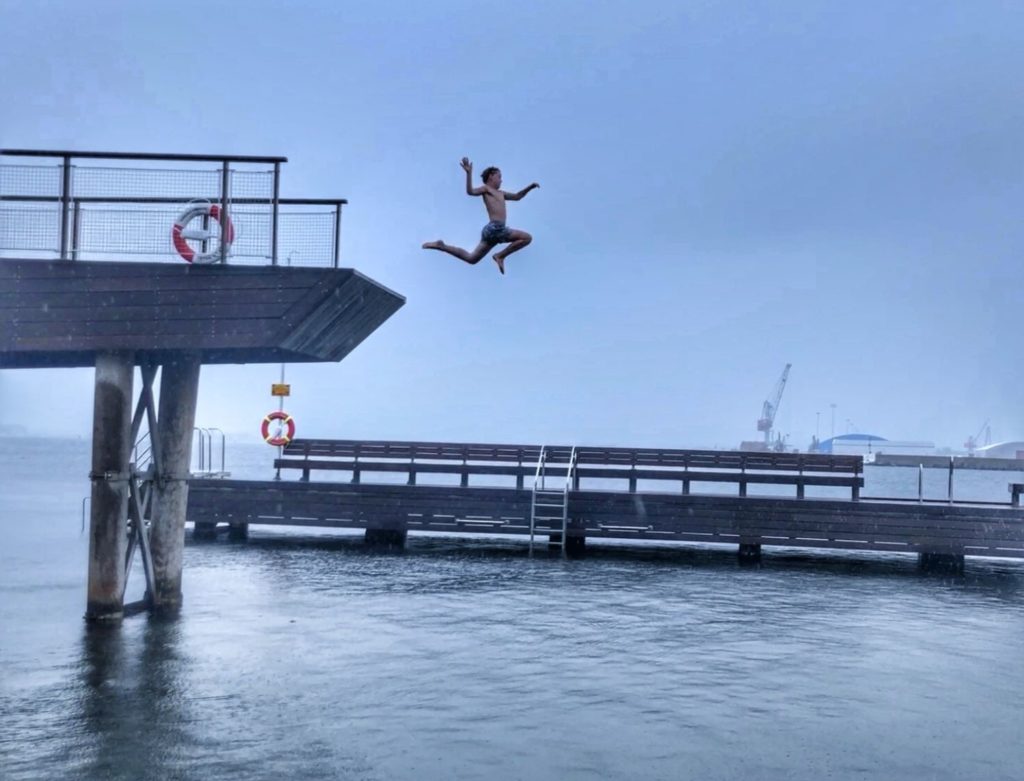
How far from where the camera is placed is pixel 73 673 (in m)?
11.1

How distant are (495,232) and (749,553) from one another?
46.8ft

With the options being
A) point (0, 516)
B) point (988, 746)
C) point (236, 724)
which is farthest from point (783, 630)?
point (0, 516)

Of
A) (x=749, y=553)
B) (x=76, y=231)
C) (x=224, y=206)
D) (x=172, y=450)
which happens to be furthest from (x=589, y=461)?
(x=76, y=231)

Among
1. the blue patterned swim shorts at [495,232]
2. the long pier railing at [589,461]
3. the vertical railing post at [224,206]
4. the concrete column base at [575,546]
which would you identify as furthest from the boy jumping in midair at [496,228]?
the long pier railing at [589,461]

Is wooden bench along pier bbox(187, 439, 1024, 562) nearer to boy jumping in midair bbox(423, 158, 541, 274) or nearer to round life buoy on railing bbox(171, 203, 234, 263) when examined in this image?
round life buoy on railing bbox(171, 203, 234, 263)

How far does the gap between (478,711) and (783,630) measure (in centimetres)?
564

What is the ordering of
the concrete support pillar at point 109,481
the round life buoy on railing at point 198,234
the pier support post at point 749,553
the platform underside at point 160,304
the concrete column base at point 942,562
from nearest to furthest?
the platform underside at point 160,304, the round life buoy on railing at point 198,234, the concrete support pillar at point 109,481, the concrete column base at point 942,562, the pier support post at point 749,553

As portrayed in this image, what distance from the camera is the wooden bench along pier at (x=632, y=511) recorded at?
2053 cm

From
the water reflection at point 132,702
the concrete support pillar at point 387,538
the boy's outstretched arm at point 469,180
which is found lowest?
the water reflection at point 132,702

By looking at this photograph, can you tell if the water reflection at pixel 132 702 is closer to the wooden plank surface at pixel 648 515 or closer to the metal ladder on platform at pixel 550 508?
the wooden plank surface at pixel 648 515

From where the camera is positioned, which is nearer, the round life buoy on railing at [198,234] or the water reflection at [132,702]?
the water reflection at [132,702]

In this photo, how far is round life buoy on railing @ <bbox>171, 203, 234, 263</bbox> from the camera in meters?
13.4

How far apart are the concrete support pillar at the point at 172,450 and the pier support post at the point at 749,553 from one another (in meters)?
11.2

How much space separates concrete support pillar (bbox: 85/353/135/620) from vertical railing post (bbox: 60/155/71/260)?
135cm
